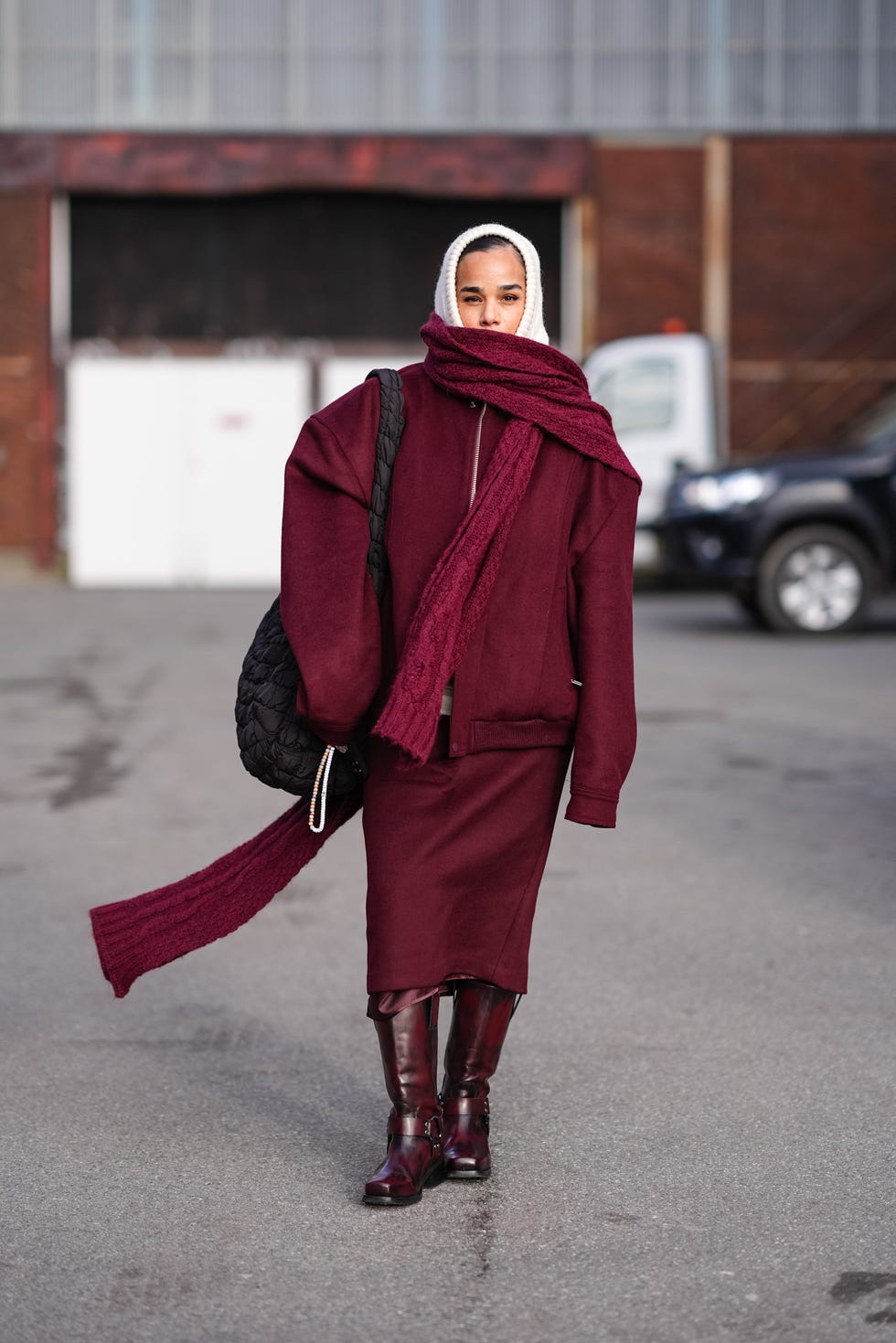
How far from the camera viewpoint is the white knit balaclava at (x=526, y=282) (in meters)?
3.88

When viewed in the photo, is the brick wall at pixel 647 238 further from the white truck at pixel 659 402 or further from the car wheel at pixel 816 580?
the car wheel at pixel 816 580

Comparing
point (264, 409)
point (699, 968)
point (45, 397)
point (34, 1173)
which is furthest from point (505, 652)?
point (45, 397)

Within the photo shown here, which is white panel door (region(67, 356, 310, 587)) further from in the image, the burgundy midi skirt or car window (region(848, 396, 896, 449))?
the burgundy midi skirt

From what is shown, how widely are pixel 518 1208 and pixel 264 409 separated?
69.6 feet

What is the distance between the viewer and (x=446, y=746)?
12.7ft

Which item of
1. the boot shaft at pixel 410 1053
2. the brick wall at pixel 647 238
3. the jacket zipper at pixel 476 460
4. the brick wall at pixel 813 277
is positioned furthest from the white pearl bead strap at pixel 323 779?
the brick wall at pixel 813 277

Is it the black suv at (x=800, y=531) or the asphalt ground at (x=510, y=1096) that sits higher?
the black suv at (x=800, y=531)

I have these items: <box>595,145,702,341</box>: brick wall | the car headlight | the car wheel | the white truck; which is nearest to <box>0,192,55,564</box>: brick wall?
<box>595,145,702,341</box>: brick wall

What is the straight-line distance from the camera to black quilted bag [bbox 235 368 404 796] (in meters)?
3.87

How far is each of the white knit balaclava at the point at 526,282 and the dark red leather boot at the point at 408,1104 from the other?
4.13 feet

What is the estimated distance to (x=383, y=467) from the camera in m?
3.87

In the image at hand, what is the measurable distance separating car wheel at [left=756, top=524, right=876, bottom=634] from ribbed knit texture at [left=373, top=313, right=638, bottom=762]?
12.0 meters

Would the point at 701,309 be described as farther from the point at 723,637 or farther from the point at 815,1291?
the point at 815,1291

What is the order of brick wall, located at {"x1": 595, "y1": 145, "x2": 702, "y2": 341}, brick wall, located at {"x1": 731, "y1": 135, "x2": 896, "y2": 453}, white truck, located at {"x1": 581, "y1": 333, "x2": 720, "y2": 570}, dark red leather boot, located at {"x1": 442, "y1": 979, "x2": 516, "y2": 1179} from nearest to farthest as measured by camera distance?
dark red leather boot, located at {"x1": 442, "y1": 979, "x2": 516, "y2": 1179}, white truck, located at {"x1": 581, "y1": 333, "x2": 720, "y2": 570}, brick wall, located at {"x1": 595, "y1": 145, "x2": 702, "y2": 341}, brick wall, located at {"x1": 731, "y1": 135, "x2": 896, "y2": 453}
